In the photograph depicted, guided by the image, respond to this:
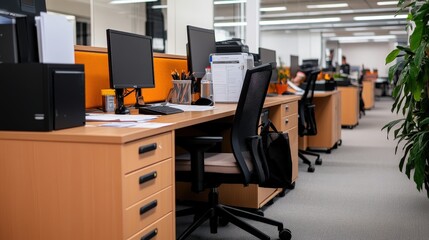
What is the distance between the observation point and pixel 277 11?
12555 millimetres

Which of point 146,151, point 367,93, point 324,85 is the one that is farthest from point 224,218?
point 367,93

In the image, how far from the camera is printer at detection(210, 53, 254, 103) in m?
3.28

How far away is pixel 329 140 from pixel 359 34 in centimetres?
1493

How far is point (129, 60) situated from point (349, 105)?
19.2ft

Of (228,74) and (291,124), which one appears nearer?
(228,74)

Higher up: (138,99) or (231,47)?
(231,47)

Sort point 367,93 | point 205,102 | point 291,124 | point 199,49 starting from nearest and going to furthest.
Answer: point 205,102 < point 199,49 < point 291,124 < point 367,93

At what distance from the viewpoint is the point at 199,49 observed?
11.2ft

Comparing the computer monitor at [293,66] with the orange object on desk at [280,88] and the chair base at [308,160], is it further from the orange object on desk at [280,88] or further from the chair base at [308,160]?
the chair base at [308,160]

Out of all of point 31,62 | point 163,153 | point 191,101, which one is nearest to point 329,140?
point 191,101

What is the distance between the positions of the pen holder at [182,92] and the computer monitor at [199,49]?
0.67 feet

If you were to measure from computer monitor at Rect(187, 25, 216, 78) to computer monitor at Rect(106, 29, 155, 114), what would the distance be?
489 millimetres

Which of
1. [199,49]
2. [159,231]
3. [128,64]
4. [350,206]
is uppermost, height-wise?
[199,49]

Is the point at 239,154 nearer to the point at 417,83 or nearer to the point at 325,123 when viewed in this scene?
the point at 417,83
